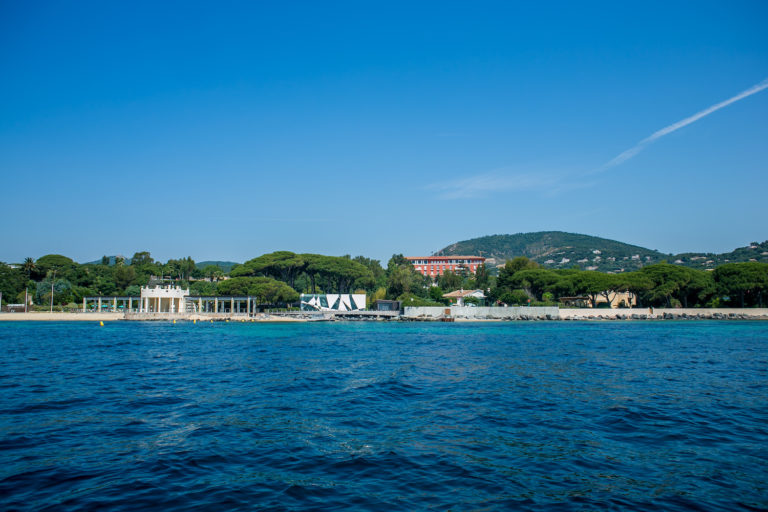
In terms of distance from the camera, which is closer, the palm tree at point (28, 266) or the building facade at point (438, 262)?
the palm tree at point (28, 266)

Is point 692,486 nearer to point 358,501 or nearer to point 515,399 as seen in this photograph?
point 358,501

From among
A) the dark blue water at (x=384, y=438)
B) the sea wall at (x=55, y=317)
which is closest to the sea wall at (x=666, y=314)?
the dark blue water at (x=384, y=438)

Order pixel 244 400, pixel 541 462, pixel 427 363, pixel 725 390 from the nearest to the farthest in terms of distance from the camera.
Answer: pixel 541 462 → pixel 244 400 → pixel 725 390 → pixel 427 363

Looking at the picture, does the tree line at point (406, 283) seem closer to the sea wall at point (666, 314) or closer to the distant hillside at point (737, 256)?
the sea wall at point (666, 314)

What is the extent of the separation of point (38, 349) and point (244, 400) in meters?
20.0

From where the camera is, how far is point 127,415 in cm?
1092

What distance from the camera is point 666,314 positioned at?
65.4m

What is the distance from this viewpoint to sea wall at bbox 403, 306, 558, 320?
219 ft

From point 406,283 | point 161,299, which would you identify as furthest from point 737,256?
point 161,299

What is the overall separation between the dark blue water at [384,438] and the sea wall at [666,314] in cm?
5044

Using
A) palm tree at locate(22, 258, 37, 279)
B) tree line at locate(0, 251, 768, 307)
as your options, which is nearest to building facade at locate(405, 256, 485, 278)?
tree line at locate(0, 251, 768, 307)

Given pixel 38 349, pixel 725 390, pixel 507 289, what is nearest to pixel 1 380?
pixel 38 349

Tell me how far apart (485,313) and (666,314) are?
23.6 meters

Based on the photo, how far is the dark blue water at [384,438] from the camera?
6359 millimetres
